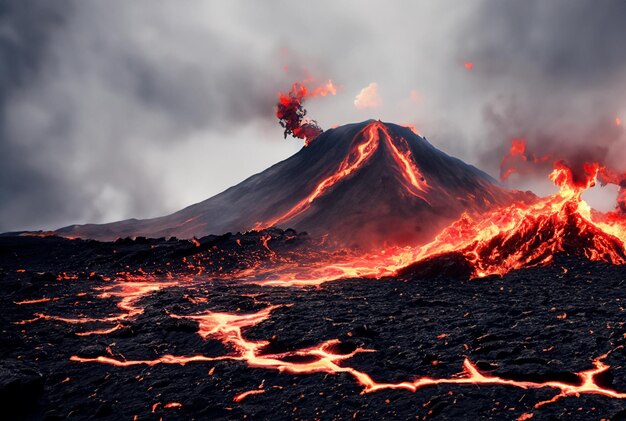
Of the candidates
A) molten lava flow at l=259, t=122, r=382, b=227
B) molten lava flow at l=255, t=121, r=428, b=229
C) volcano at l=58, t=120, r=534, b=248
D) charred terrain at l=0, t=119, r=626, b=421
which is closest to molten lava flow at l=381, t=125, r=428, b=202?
molten lava flow at l=255, t=121, r=428, b=229

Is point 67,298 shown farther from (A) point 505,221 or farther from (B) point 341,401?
(A) point 505,221

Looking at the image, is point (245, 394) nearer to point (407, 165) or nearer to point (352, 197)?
point (352, 197)

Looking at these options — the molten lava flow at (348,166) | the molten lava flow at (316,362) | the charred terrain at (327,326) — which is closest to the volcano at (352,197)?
the molten lava flow at (348,166)

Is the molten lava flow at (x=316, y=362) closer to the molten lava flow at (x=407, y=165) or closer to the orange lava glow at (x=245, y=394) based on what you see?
the orange lava glow at (x=245, y=394)

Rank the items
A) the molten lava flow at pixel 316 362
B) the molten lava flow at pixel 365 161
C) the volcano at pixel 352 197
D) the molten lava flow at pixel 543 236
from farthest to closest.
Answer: the molten lava flow at pixel 365 161
the volcano at pixel 352 197
the molten lava flow at pixel 543 236
the molten lava flow at pixel 316 362

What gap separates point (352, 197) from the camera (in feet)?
141

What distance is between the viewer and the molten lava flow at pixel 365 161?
45000 mm

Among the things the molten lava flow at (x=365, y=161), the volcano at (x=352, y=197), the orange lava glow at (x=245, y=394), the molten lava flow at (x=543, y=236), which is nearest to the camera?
the orange lava glow at (x=245, y=394)

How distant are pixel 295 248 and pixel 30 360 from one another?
20.9m

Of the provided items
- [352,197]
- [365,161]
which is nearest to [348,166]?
[365,161]

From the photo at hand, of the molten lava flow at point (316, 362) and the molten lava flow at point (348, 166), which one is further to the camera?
the molten lava flow at point (348, 166)

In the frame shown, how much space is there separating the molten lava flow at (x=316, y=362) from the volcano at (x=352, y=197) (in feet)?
78.9

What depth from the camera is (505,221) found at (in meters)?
21.6

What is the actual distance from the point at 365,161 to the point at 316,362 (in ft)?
138
